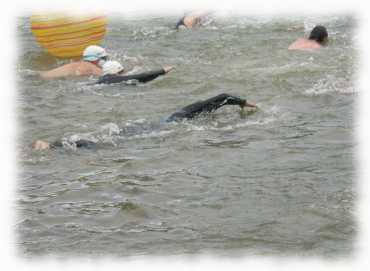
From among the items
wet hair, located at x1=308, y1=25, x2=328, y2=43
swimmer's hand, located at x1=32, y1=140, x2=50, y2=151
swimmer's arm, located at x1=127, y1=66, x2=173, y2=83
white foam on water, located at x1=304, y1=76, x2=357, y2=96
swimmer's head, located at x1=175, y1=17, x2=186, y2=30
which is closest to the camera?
swimmer's hand, located at x1=32, y1=140, x2=50, y2=151

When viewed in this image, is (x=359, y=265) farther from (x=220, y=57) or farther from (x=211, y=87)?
(x=220, y=57)

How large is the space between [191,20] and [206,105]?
6830 millimetres

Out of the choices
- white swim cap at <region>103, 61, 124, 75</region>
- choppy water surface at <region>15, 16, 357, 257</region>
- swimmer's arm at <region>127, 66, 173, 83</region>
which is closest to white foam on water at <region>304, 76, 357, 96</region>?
choppy water surface at <region>15, 16, 357, 257</region>

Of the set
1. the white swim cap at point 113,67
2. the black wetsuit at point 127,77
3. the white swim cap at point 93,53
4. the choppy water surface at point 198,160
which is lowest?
the choppy water surface at point 198,160

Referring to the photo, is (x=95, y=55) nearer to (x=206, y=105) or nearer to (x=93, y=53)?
(x=93, y=53)

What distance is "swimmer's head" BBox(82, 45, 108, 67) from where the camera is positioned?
12656 millimetres

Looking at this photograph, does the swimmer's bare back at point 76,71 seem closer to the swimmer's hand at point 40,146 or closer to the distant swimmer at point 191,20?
the swimmer's hand at point 40,146

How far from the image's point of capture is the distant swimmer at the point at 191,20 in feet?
53.8

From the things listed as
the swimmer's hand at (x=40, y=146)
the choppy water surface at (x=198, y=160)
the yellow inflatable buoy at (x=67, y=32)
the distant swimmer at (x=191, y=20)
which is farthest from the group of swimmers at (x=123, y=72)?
the distant swimmer at (x=191, y=20)

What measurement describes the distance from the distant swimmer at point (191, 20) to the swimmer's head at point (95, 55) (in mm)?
3899

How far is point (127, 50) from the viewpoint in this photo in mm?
14750

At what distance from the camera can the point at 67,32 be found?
524 inches

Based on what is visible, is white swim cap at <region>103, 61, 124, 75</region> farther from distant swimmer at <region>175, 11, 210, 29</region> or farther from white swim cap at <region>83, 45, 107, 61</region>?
distant swimmer at <region>175, 11, 210, 29</region>

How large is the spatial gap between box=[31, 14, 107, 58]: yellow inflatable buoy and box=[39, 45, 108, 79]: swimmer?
686 millimetres
